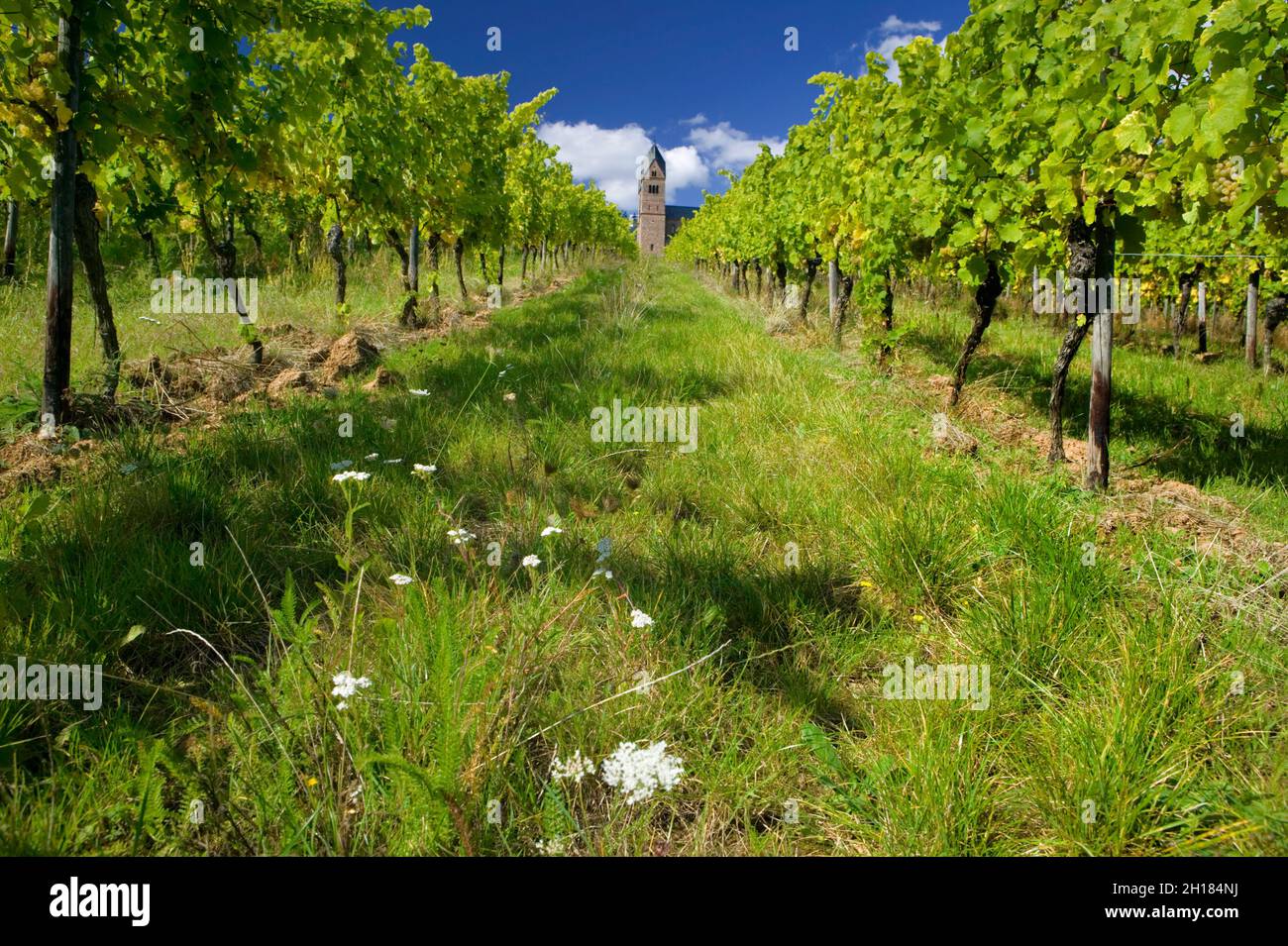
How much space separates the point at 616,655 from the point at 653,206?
95.2m

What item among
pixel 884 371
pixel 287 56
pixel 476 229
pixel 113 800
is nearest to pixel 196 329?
pixel 287 56

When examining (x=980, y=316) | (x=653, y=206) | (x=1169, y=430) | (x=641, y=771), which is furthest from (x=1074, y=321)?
(x=653, y=206)

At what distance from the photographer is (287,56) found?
4.34 m

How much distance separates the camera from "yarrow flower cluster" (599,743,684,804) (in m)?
1.23

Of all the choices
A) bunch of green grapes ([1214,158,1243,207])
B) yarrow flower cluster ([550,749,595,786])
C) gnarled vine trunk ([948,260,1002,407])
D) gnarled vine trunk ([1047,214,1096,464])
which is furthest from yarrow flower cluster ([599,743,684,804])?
gnarled vine trunk ([948,260,1002,407])

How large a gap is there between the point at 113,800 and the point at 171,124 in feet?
13.1

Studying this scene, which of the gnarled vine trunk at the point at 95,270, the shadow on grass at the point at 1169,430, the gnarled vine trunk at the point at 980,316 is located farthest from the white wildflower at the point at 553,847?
the gnarled vine trunk at the point at 980,316

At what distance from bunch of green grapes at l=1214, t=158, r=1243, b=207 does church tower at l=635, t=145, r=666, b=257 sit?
289ft

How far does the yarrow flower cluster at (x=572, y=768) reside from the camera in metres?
1.31

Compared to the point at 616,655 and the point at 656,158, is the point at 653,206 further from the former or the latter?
the point at 616,655

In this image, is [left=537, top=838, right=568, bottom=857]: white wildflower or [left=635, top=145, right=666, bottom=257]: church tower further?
[left=635, top=145, right=666, bottom=257]: church tower

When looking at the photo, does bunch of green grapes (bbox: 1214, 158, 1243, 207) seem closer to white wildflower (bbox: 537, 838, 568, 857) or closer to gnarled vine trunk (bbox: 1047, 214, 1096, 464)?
gnarled vine trunk (bbox: 1047, 214, 1096, 464)

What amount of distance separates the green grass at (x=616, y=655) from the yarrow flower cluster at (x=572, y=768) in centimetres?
4

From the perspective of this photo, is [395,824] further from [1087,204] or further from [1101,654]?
[1087,204]
